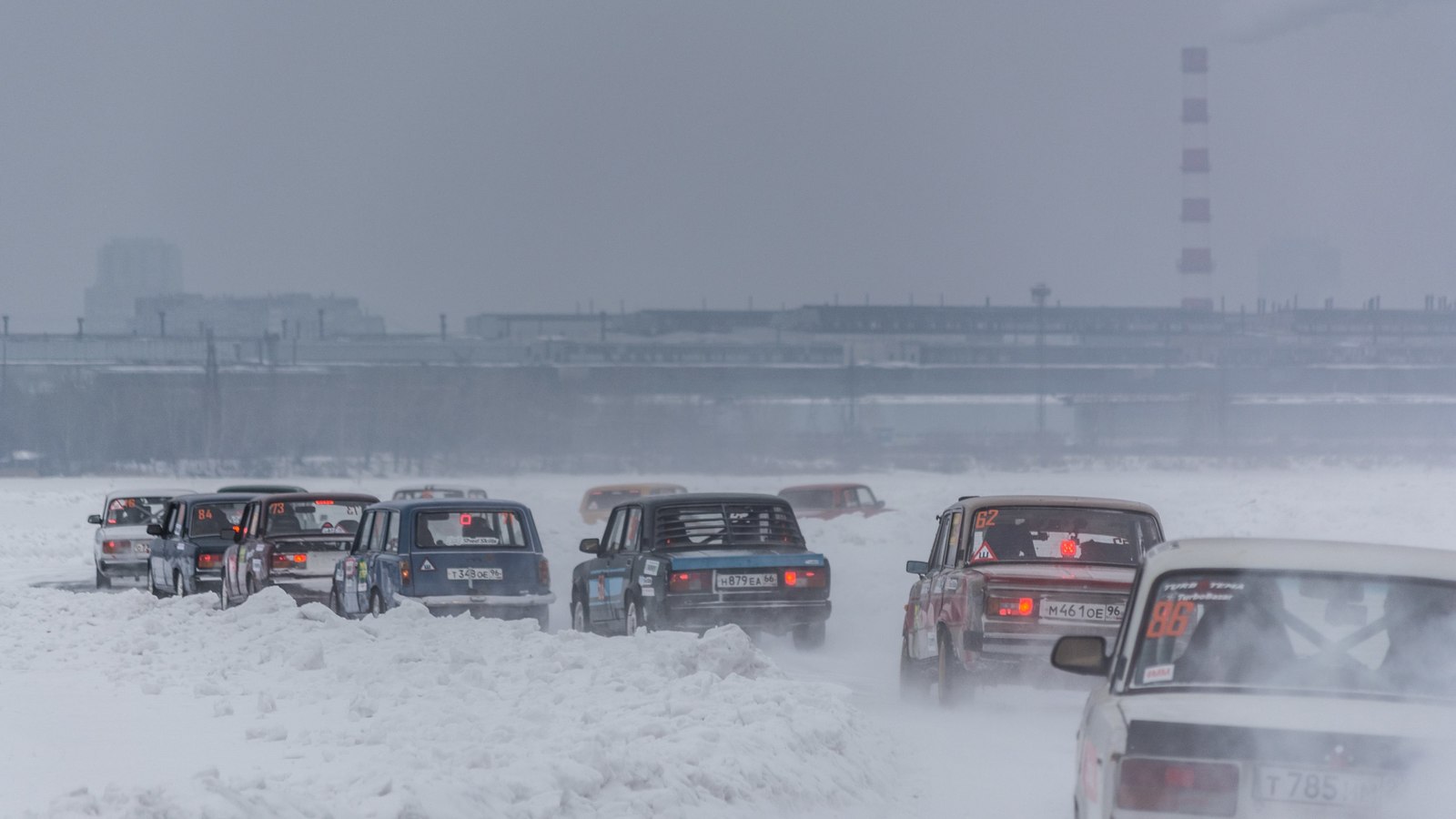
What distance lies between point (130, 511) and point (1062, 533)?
65.2ft

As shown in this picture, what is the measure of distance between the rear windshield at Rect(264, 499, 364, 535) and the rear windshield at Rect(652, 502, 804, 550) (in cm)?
504

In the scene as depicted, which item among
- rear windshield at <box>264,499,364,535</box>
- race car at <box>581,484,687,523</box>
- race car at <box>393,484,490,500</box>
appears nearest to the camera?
rear windshield at <box>264,499,364,535</box>

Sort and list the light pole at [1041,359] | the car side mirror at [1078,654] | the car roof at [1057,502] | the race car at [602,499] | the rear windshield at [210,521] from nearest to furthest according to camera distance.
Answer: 1. the car side mirror at [1078,654]
2. the car roof at [1057,502]
3. the rear windshield at [210,521]
4. the race car at [602,499]
5. the light pole at [1041,359]

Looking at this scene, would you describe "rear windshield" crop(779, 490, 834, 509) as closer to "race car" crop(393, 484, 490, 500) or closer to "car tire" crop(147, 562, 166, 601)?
"race car" crop(393, 484, 490, 500)

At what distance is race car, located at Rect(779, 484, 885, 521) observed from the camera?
3938 centimetres

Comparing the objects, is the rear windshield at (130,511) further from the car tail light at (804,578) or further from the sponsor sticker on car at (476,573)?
the car tail light at (804,578)

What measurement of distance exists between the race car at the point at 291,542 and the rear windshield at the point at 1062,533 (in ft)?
29.9

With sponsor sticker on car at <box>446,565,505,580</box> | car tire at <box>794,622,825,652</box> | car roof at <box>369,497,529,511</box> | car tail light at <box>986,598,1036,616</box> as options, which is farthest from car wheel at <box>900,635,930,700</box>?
sponsor sticker on car at <box>446,565,505,580</box>

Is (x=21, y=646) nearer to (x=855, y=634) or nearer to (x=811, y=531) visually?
(x=855, y=634)

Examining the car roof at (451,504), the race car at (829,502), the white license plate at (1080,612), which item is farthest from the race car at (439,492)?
the white license plate at (1080,612)

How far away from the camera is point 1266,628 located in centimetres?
584

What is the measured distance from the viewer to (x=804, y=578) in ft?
55.2

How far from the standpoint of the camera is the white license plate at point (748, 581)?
16.4 m

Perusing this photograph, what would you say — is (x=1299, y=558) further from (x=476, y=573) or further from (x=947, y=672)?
(x=476, y=573)
